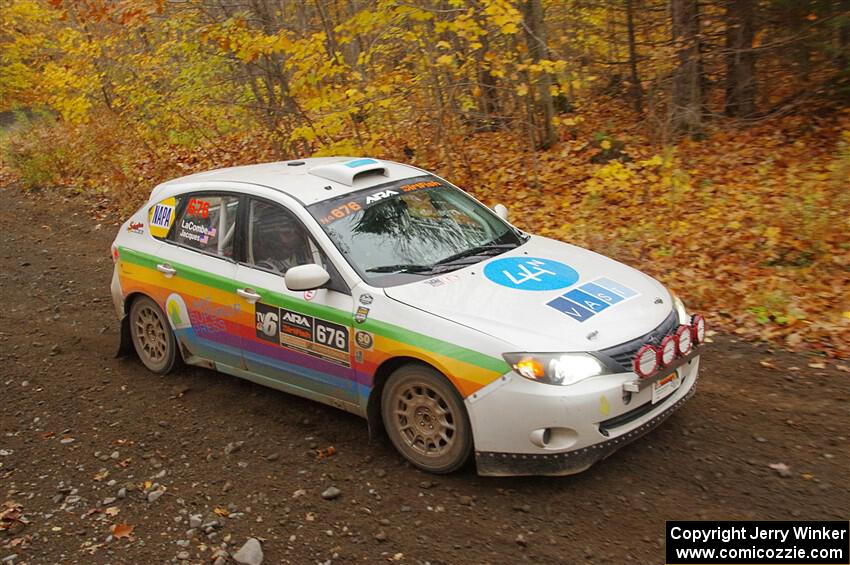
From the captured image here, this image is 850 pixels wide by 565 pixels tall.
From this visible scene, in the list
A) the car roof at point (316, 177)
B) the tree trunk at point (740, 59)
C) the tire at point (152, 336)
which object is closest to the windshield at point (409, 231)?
the car roof at point (316, 177)

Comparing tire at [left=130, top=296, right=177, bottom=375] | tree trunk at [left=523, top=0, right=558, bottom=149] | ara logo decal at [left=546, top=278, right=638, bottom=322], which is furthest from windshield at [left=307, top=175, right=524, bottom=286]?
tree trunk at [left=523, top=0, right=558, bottom=149]

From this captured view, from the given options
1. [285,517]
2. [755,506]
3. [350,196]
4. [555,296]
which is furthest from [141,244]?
[755,506]

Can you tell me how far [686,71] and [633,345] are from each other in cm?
816

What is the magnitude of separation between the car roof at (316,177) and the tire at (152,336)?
1076 mm

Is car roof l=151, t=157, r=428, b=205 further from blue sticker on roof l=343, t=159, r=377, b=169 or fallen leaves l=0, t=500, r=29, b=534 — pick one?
fallen leaves l=0, t=500, r=29, b=534

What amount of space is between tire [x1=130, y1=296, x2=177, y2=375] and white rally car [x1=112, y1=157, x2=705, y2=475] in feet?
0.07

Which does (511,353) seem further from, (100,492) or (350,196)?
(100,492)

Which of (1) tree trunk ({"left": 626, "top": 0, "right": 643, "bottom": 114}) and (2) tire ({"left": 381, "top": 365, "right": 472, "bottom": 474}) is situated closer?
(2) tire ({"left": 381, "top": 365, "right": 472, "bottom": 474})

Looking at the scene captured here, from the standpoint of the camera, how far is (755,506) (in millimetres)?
4207

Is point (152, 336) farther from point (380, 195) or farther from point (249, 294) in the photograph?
point (380, 195)

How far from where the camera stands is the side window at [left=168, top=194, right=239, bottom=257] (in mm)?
5820

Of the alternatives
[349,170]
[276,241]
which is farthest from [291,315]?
[349,170]

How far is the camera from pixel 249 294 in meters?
5.48

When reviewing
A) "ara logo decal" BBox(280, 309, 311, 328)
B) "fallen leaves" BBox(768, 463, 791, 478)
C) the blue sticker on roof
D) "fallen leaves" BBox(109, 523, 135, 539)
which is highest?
the blue sticker on roof
